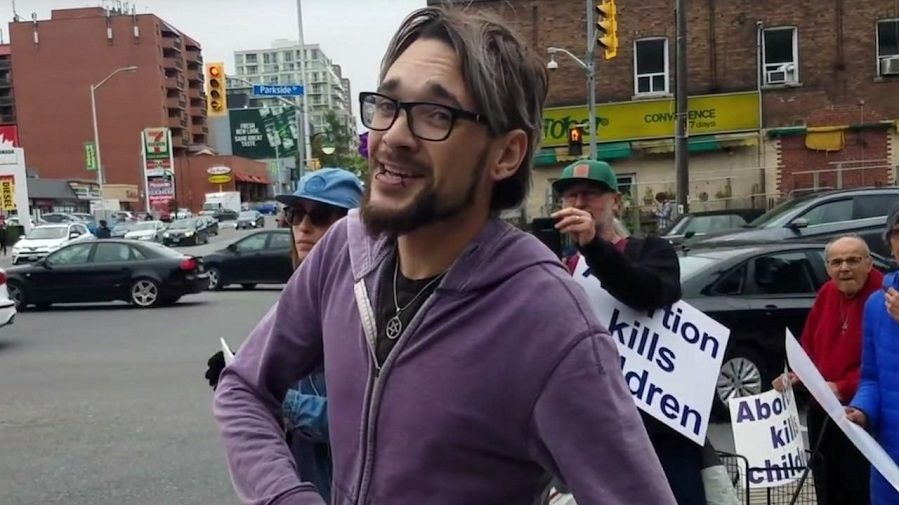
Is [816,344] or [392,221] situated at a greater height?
[392,221]

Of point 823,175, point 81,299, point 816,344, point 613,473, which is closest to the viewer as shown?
point 613,473

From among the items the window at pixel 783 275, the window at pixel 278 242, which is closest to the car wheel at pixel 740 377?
the window at pixel 783 275

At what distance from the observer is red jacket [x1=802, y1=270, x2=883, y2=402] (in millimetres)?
4141

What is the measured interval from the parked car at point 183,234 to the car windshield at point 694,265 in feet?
131

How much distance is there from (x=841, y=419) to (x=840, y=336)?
1.02m

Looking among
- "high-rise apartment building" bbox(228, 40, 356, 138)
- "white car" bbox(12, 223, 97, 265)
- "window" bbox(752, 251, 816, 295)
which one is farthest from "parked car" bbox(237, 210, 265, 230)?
"high-rise apartment building" bbox(228, 40, 356, 138)

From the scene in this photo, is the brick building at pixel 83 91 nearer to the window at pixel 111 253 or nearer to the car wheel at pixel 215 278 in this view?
the car wheel at pixel 215 278

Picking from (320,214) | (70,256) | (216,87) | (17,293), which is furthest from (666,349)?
(216,87)

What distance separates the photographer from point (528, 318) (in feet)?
4.40

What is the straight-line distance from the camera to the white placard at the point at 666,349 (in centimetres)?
320

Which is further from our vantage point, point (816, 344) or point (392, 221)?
point (816, 344)

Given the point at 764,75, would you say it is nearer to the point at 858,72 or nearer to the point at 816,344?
the point at 858,72

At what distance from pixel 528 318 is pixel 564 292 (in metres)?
0.08

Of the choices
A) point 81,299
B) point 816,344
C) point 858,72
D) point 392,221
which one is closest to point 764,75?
point 858,72
